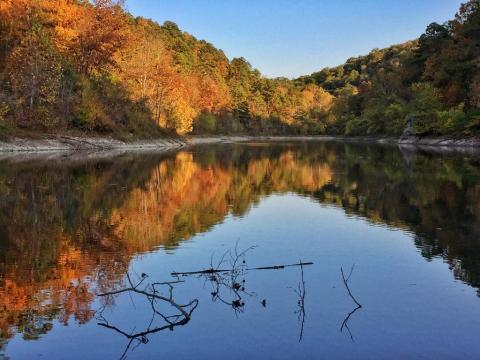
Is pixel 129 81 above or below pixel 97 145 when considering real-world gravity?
above

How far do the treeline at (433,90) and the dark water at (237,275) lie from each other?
156ft

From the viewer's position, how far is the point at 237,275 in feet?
34.9

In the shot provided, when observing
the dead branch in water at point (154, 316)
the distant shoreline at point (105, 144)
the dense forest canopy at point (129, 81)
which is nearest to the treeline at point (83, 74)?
the dense forest canopy at point (129, 81)

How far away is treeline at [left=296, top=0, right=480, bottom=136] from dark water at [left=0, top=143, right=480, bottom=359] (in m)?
47.4

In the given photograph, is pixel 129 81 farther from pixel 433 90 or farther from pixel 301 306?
pixel 301 306

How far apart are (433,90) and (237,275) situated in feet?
247

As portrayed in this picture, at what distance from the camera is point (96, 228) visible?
1520 cm

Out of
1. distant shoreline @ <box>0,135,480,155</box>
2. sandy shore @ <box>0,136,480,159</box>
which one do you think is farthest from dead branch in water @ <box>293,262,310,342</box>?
distant shoreline @ <box>0,135,480,155</box>

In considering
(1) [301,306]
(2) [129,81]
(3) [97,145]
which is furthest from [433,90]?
(1) [301,306]

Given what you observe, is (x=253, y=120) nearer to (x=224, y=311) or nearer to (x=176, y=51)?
(x=176, y=51)

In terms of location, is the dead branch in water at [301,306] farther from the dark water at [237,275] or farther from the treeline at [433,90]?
the treeline at [433,90]

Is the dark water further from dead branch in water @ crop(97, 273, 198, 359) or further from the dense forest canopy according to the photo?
the dense forest canopy

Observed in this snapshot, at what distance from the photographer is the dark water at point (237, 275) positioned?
7.42 m

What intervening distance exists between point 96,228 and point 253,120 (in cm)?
12777
